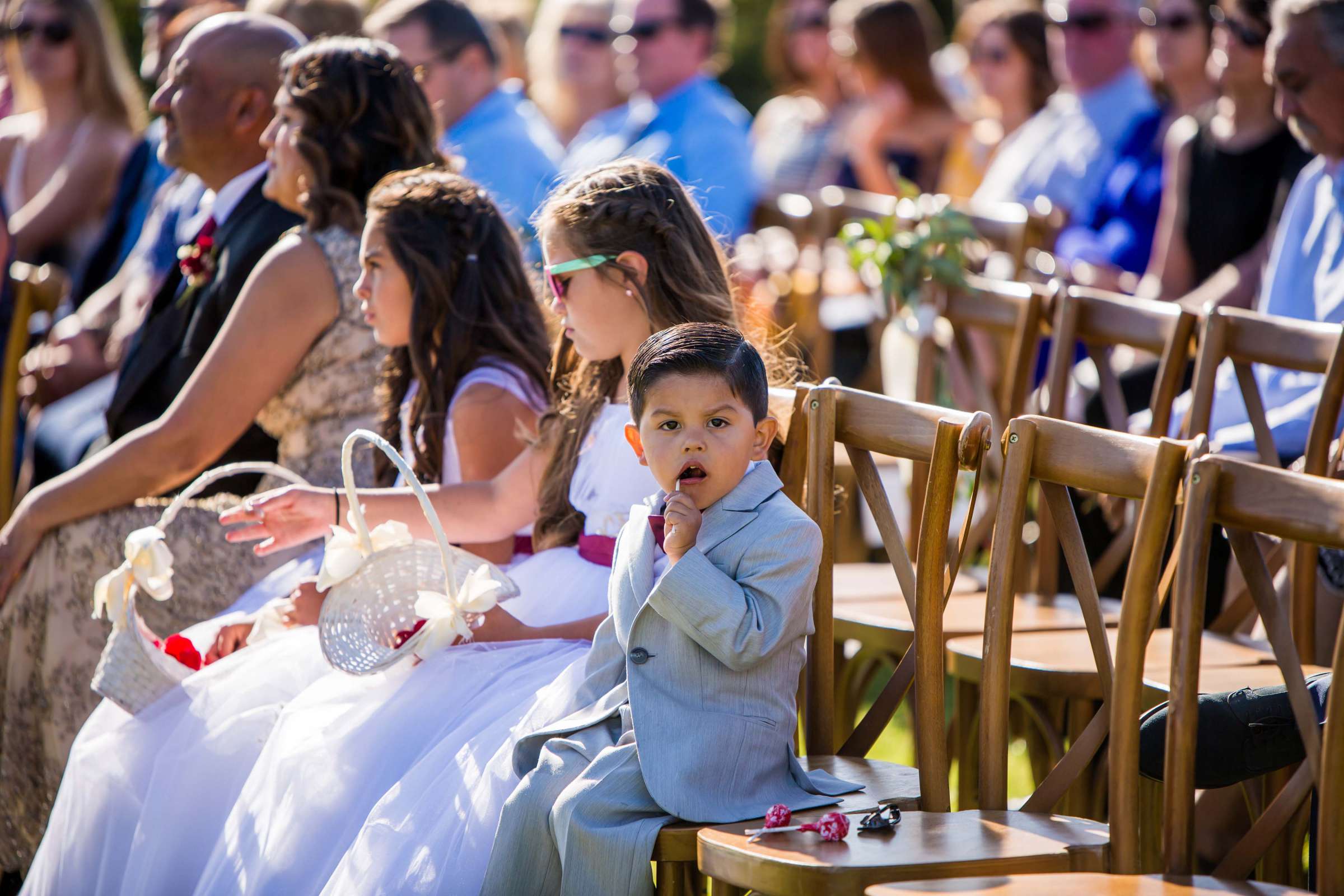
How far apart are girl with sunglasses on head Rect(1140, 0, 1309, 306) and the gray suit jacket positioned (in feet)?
8.23

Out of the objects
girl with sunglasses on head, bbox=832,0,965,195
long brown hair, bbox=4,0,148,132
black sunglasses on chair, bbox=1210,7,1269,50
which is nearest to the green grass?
black sunglasses on chair, bbox=1210,7,1269,50

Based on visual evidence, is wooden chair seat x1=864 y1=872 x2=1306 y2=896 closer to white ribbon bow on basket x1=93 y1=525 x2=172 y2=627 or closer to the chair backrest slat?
the chair backrest slat

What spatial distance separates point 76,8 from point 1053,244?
12.7ft

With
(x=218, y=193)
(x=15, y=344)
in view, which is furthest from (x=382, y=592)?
(x=15, y=344)

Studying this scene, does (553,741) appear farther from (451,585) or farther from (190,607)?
(190,607)

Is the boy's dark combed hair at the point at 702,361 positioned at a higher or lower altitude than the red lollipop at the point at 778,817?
higher

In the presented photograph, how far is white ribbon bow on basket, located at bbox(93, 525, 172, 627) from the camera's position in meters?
2.71

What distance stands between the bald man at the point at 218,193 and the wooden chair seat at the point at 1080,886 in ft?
7.41

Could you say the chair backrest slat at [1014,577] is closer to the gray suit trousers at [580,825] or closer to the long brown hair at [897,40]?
the gray suit trousers at [580,825]

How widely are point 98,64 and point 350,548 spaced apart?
4.25 meters

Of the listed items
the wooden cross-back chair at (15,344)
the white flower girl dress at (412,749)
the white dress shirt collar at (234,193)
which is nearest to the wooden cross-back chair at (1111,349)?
the white flower girl dress at (412,749)

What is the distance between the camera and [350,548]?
98.7 inches

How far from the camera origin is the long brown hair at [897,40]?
6359 mm

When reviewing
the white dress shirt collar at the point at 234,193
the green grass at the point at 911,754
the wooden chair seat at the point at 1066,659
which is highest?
the white dress shirt collar at the point at 234,193
